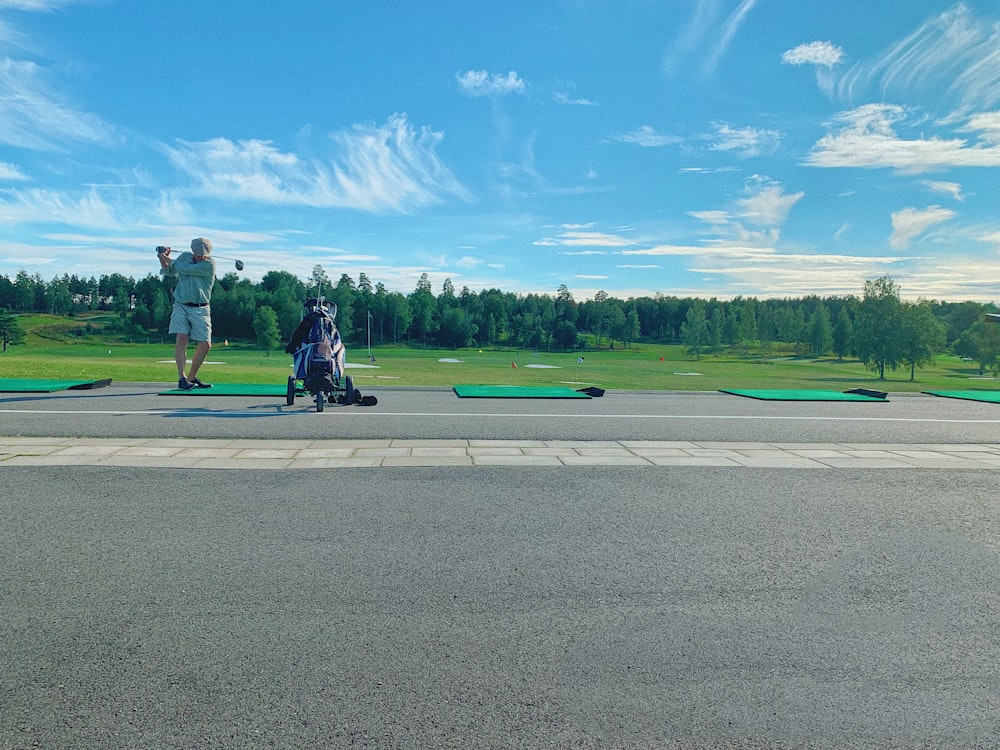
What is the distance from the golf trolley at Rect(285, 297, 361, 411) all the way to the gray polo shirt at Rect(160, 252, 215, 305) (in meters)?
2.67

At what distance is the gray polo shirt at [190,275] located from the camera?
1155 centimetres

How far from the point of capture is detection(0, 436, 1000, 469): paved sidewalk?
20.5 ft

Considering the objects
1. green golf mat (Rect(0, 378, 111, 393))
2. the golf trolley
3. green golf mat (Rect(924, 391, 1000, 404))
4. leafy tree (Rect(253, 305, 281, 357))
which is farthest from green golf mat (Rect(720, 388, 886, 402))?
leafy tree (Rect(253, 305, 281, 357))

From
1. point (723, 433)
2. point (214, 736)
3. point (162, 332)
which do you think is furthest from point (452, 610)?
point (162, 332)

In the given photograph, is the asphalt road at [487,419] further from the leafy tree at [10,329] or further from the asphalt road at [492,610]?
the leafy tree at [10,329]

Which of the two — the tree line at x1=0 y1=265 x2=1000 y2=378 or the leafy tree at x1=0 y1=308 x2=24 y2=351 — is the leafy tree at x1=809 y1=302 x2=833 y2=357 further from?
the leafy tree at x1=0 y1=308 x2=24 y2=351

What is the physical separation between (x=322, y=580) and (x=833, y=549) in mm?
3317

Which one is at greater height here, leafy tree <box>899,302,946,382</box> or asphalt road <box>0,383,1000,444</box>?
leafy tree <box>899,302,946,382</box>

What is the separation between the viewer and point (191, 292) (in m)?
11.6

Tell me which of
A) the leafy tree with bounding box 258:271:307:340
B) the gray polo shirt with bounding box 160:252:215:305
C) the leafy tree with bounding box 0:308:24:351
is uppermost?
the leafy tree with bounding box 258:271:307:340

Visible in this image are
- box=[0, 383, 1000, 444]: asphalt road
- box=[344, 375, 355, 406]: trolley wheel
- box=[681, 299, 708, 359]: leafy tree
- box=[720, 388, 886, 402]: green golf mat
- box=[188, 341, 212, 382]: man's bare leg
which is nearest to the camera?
box=[0, 383, 1000, 444]: asphalt road

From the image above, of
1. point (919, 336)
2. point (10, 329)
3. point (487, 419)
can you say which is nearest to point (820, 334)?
point (919, 336)

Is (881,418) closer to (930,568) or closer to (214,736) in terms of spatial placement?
(930,568)

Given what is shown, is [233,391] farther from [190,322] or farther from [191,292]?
[191,292]
